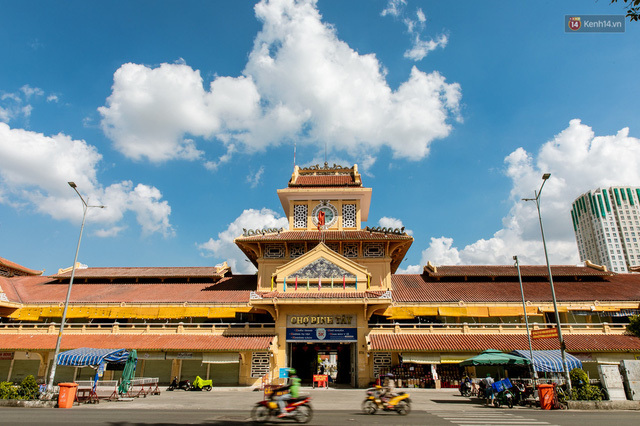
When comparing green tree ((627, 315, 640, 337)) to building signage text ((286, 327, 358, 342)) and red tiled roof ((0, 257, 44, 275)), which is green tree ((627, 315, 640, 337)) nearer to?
building signage text ((286, 327, 358, 342))

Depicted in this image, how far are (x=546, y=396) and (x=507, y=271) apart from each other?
2118 centimetres

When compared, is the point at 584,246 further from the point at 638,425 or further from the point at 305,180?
the point at 638,425

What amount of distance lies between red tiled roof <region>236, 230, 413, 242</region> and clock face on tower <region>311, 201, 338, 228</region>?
4.79 ft

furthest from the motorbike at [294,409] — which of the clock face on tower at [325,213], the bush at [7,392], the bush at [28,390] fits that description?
the clock face on tower at [325,213]

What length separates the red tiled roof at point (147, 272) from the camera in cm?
3903

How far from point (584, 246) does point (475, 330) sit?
167m

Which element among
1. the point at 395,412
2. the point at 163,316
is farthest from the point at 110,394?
the point at 395,412

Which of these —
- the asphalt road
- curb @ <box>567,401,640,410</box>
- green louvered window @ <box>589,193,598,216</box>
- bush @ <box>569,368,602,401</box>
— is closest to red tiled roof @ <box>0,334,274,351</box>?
the asphalt road

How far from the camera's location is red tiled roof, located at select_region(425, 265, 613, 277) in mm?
38125

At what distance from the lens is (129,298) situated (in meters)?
35.2

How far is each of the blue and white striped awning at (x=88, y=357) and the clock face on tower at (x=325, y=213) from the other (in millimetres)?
19831

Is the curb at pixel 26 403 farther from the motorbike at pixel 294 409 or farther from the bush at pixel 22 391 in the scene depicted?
the motorbike at pixel 294 409

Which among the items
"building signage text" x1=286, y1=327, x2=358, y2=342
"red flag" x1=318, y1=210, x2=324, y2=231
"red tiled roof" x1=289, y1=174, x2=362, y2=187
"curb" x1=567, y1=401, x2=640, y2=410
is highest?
"red tiled roof" x1=289, y1=174, x2=362, y2=187

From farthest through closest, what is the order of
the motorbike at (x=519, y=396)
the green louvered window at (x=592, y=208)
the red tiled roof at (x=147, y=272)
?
Answer: the green louvered window at (x=592, y=208) < the red tiled roof at (x=147, y=272) < the motorbike at (x=519, y=396)
